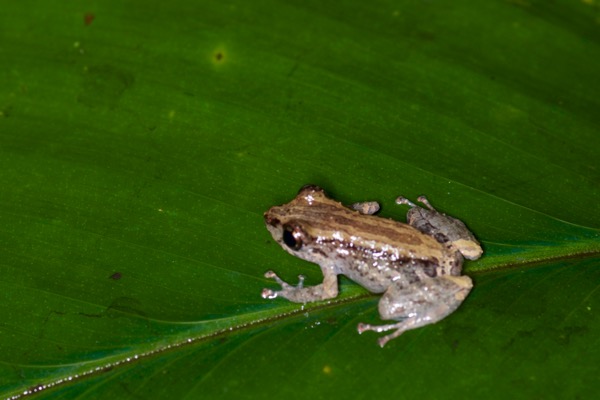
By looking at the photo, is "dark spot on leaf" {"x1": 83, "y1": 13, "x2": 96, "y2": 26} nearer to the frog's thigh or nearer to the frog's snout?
the frog's snout

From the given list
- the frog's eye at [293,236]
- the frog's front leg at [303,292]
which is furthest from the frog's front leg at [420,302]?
the frog's eye at [293,236]

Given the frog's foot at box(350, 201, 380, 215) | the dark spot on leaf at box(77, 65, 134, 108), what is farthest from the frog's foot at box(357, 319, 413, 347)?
the dark spot on leaf at box(77, 65, 134, 108)

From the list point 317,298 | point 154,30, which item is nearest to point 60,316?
point 317,298

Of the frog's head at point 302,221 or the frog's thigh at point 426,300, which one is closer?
the frog's thigh at point 426,300

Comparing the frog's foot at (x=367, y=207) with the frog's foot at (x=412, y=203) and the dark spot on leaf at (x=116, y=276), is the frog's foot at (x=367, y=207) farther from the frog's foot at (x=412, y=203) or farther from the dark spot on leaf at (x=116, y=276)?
the dark spot on leaf at (x=116, y=276)

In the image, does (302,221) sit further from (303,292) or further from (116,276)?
(116,276)
